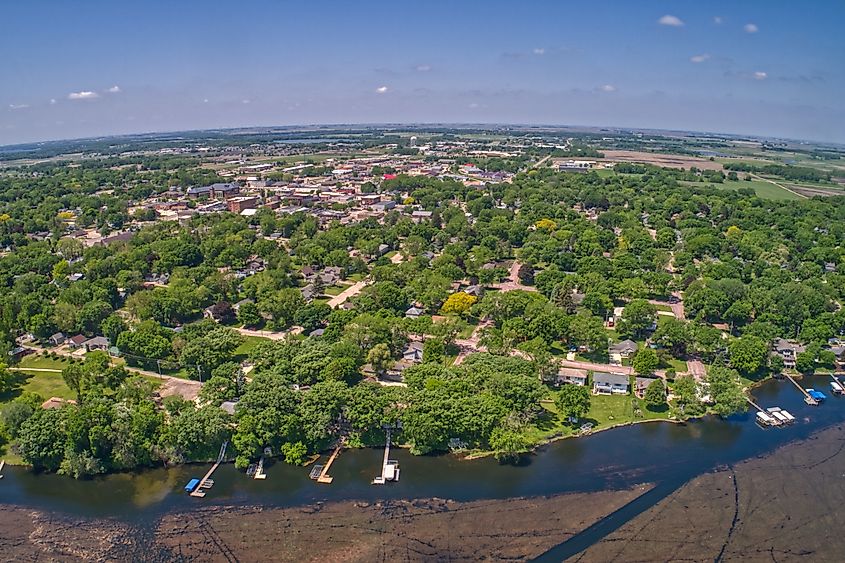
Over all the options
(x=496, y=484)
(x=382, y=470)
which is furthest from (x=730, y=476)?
(x=382, y=470)

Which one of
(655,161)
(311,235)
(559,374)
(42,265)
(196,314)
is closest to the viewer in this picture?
(559,374)

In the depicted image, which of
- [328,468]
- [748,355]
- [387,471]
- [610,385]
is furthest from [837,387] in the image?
Answer: [328,468]

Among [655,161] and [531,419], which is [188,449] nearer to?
[531,419]

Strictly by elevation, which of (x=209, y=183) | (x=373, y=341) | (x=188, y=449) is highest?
(x=209, y=183)

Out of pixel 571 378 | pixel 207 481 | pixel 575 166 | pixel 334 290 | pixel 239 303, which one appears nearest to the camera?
pixel 207 481

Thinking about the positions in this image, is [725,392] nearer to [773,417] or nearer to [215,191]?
[773,417]

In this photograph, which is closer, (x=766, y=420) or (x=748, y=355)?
(x=766, y=420)

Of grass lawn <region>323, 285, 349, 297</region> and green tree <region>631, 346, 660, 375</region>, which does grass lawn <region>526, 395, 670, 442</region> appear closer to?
green tree <region>631, 346, 660, 375</region>

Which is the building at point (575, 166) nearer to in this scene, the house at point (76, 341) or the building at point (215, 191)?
the building at point (215, 191)
